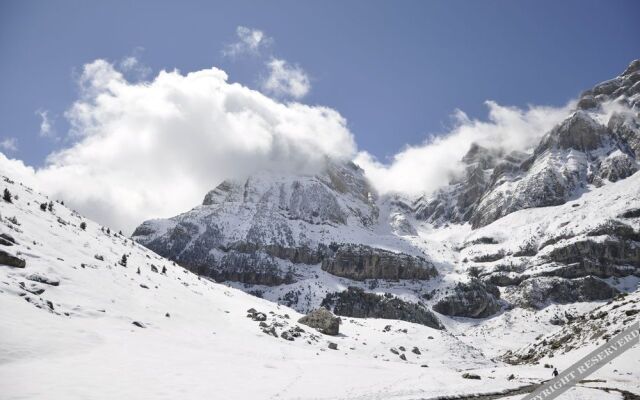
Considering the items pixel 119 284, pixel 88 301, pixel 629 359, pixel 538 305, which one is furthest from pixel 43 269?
pixel 538 305

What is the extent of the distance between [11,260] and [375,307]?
154 m

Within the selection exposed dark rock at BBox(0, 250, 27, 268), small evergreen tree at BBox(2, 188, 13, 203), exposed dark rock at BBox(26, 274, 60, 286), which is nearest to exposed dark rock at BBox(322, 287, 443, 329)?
A: small evergreen tree at BBox(2, 188, 13, 203)

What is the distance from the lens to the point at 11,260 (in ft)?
120

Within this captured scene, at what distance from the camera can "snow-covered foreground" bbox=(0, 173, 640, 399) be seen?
24469mm

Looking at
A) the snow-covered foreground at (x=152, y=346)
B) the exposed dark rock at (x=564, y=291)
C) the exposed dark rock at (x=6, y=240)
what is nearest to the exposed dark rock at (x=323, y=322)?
the snow-covered foreground at (x=152, y=346)

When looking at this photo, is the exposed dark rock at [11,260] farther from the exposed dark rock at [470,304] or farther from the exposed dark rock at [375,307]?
the exposed dark rock at [470,304]

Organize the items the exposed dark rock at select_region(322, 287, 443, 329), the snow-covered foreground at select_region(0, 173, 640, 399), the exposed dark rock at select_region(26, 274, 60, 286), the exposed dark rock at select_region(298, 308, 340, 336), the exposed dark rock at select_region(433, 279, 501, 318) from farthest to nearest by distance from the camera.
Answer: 1. the exposed dark rock at select_region(433, 279, 501, 318)
2. the exposed dark rock at select_region(322, 287, 443, 329)
3. the exposed dark rock at select_region(298, 308, 340, 336)
4. the exposed dark rock at select_region(26, 274, 60, 286)
5. the snow-covered foreground at select_region(0, 173, 640, 399)

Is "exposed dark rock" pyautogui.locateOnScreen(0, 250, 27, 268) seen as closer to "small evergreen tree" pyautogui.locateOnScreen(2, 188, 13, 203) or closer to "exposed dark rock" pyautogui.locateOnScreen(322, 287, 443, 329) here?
"small evergreen tree" pyautogui.locateOnScreen(2, 188, 13, 203)

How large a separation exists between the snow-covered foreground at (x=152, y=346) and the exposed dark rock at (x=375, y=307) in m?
102

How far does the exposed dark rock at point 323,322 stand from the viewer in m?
71.4

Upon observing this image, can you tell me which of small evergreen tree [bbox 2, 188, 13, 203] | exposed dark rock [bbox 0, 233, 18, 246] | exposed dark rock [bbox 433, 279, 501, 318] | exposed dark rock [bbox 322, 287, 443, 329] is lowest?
exposed dark rock [bbox 0, 233, 18, 246]

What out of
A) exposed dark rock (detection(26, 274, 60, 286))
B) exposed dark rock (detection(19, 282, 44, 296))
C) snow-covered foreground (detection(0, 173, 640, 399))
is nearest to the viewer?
snow-covered foreground (detection(0, 173, 640, 399))

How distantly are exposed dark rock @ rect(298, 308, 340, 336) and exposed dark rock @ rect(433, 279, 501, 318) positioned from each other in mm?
130514

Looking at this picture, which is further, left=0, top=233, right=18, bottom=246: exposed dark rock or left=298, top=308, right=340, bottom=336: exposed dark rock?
left=298, top=308, right=340, bottom=336: exposed dark rock
